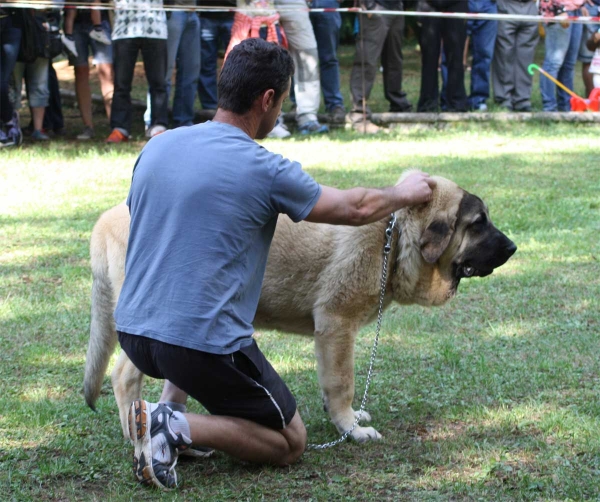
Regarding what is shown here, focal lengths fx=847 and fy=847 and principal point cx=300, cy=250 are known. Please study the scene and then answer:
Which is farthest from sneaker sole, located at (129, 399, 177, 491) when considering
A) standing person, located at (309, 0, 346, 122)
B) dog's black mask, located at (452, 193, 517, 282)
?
standing person, located at (309, 0, 346, 122)

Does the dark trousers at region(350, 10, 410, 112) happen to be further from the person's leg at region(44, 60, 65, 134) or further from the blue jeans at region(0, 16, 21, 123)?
the blue jeans at region(0, 16, 21, 123)

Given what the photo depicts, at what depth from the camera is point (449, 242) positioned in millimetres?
4438

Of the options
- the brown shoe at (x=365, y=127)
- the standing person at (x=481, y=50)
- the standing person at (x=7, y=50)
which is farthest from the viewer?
the standing person at (x=481, y=50)

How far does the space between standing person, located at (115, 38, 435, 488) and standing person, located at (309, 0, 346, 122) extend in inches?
394

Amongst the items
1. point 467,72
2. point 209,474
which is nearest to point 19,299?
point 209,474

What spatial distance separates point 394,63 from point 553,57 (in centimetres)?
280

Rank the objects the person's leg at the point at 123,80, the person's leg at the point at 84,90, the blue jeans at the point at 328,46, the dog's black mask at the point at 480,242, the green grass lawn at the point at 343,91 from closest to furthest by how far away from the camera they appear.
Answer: the dog's black mask at the point at 480,242 < the person's leg at the point at 123,80 < the person's leg at the point at 84,90 < the blue jeans at the point at 328,46 < the green grass lawn at the point at 343,91

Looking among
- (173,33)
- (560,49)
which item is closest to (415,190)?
(173,33)

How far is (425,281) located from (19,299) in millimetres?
3309

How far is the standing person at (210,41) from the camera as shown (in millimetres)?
12805

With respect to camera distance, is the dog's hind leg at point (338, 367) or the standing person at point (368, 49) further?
the standing person at point (368, 49)

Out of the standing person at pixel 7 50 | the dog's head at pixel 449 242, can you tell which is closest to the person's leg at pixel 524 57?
the standing person at pixel 7 50

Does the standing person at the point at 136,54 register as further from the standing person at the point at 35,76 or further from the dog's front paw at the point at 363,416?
the dog's front paw at the point at 363,416

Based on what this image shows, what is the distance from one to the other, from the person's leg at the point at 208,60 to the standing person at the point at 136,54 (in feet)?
4.69
